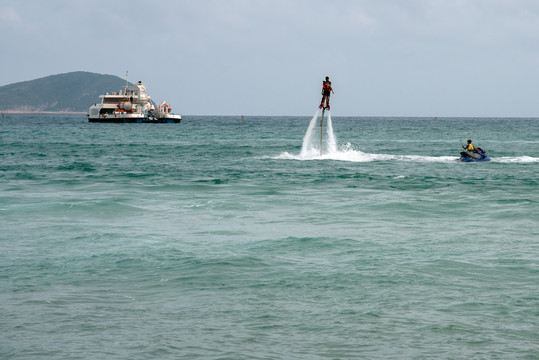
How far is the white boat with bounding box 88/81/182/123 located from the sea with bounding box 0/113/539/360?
106090 millimetres

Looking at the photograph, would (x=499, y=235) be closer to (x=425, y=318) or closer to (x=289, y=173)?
(x=425, y=318)

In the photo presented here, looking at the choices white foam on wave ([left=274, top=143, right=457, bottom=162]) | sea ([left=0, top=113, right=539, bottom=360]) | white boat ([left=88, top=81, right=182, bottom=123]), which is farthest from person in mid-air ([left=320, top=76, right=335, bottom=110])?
white boat ([left=88, top=81, right=182, bottom=123])

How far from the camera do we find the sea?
26.9ft

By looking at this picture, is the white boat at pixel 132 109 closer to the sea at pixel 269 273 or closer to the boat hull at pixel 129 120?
the boat hull at pixel 129 120

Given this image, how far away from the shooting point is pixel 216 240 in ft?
48.6

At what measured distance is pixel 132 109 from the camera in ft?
427

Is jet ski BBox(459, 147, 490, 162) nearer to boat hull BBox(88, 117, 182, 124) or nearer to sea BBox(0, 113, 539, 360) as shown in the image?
sea BBox(0, 113, 539, 360)

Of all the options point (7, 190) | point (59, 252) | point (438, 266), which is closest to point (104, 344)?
point (59, 252)

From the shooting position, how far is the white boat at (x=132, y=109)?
12900 centimetres

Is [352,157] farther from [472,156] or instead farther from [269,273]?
[269,273]

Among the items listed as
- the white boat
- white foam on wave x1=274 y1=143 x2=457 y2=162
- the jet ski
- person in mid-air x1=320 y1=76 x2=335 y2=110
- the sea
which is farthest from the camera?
the white boat

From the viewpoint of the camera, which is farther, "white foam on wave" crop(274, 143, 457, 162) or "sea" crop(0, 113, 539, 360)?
"white foam on wave" crop(274, 143, 457, 162)

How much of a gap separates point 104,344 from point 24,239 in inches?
298

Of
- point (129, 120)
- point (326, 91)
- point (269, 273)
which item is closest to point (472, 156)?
point (326, 91)
